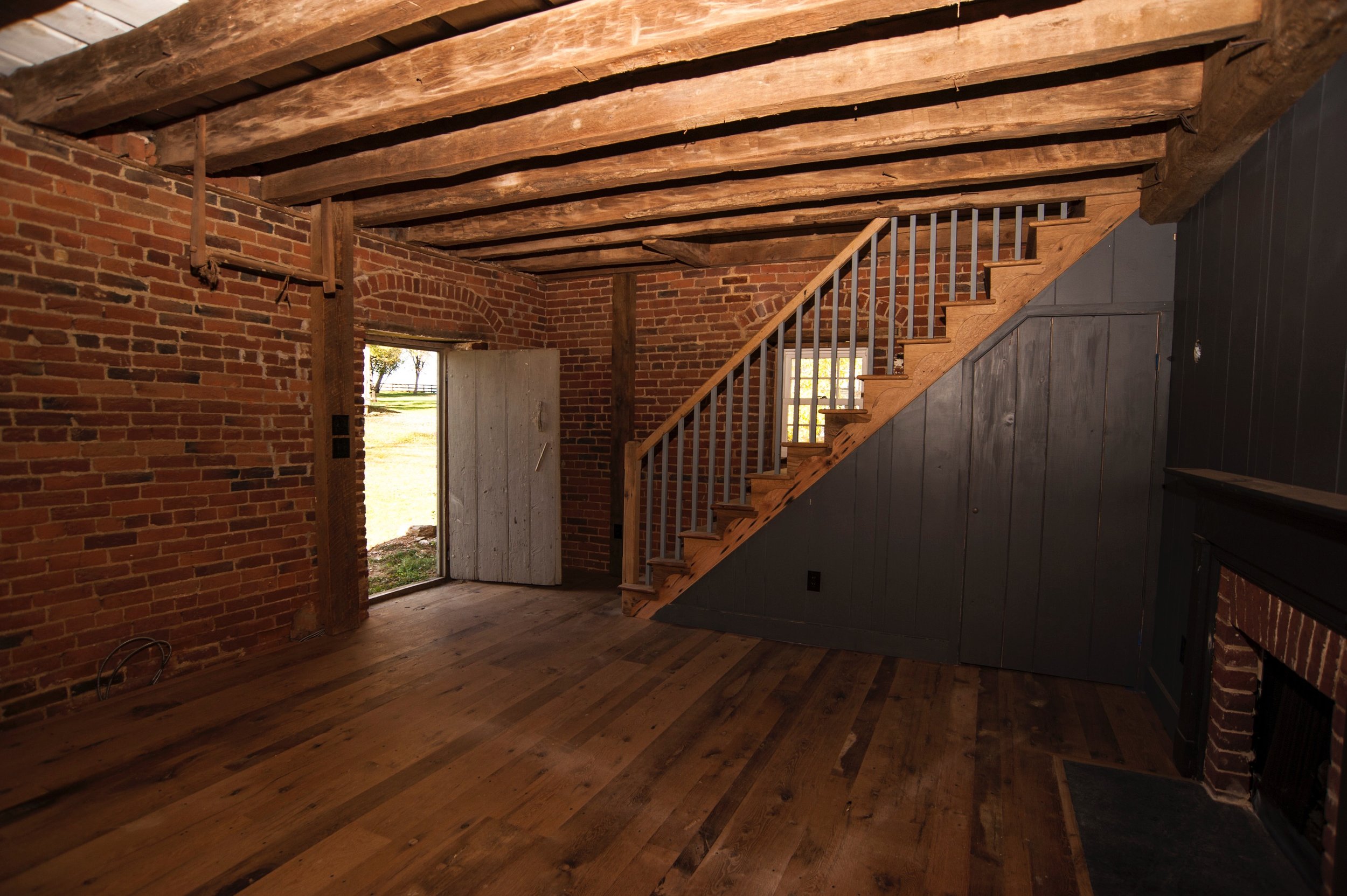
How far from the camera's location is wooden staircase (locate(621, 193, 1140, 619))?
12.0 ft

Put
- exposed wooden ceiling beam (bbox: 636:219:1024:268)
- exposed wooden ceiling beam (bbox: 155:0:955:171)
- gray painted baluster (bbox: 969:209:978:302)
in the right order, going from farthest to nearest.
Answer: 1. exposed wooden ceiling beam (bbox: 636:219:1024:268)
2. gray painted baluster (bbox: 969:209:978:302)
3. exposed wooden ceiling beam (bbox: 155:0:955:171)

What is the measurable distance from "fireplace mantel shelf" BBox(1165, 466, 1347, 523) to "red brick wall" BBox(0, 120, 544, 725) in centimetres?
450

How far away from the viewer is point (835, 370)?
3967mm

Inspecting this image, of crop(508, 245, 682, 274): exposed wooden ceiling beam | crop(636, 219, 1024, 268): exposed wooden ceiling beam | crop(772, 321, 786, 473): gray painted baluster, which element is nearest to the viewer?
crop(772, 321, 786, 473): gray painted baluster

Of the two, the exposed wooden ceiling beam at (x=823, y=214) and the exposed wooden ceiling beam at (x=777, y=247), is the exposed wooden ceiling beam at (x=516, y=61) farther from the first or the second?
the exposed wooden ceiling beam at (x=777, y=247)

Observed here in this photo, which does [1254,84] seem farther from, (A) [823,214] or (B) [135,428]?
(B) [135,428]

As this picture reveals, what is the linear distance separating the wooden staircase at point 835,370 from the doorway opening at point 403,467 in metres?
1.94

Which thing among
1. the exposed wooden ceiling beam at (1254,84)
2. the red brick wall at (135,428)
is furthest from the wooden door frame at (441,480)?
the exposed wooden ceiling beam at (1254,84)

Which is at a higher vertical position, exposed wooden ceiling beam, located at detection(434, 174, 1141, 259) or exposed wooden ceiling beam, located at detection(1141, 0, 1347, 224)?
exposed wooden ceiling beam, located at detection(434, 174, 1141, 259)

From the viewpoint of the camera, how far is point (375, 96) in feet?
8.75

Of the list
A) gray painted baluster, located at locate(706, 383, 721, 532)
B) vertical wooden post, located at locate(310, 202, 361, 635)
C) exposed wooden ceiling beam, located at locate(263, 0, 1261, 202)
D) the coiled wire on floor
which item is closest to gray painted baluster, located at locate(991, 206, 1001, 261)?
exposed wooden ceiling beam, located at locate(263, 0, 1261, 202)

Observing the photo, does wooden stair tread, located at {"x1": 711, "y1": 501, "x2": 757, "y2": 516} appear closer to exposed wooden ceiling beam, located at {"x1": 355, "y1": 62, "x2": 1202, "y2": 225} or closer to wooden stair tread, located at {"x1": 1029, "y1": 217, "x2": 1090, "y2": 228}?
exposed wooden ceiling beam, located at {"x1": 355, "y1": 62, "x2": 1202, "y2": 225}

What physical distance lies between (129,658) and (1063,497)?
489 cm

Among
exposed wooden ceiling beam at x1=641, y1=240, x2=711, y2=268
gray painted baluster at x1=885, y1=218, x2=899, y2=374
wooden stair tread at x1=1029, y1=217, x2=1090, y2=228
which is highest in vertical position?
exposed wooden ceiling beam at x1=641, y1=240, x2=711, y2=268
